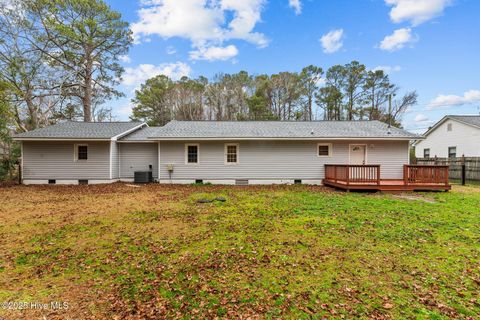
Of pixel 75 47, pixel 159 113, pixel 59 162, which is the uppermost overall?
pixel 75 47

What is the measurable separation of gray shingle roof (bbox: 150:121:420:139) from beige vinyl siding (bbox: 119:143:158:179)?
135 centimetres

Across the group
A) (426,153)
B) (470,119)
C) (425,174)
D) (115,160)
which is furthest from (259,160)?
(426,153)

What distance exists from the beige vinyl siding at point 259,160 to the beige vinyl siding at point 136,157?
1346mm

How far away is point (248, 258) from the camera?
384 centimetres

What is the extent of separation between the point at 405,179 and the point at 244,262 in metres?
9.84

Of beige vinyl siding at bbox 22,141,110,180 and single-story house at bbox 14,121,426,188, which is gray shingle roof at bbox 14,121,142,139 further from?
beige vinyl siding at bbox 22,141,110,180

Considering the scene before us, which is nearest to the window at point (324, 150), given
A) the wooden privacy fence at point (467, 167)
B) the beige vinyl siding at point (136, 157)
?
the wooden privacy fence at point (467, 167)

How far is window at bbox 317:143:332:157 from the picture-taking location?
1250 centimetres

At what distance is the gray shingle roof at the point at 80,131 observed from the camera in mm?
12109

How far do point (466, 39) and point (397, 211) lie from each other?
12099 mm

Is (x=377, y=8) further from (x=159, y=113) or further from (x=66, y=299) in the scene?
(x=159, y=113)

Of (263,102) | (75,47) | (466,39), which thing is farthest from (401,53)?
(75,47)

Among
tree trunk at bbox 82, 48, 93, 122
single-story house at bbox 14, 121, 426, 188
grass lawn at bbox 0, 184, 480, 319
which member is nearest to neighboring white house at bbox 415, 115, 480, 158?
single-story house at bbox 14, 121, 426, 188

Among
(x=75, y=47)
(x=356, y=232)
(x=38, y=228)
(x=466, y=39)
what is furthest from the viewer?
(x=75, y=47)
